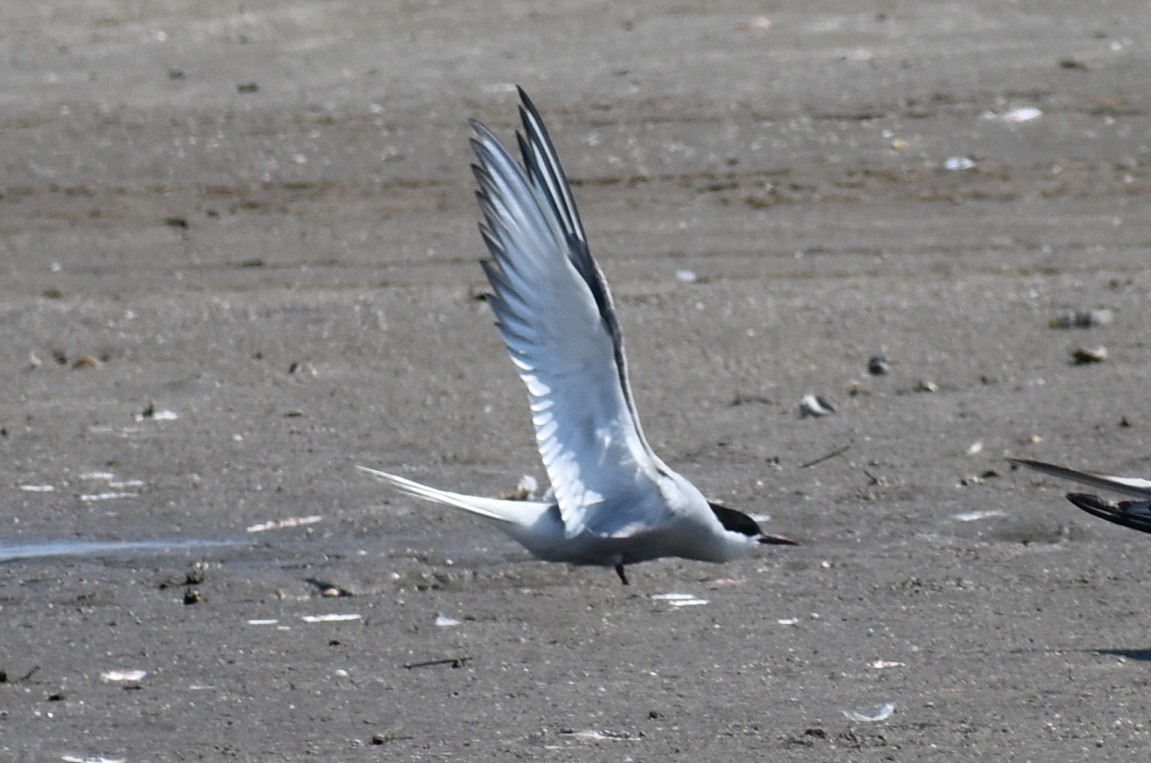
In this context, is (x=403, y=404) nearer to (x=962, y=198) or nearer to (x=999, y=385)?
(x=999, y=385)

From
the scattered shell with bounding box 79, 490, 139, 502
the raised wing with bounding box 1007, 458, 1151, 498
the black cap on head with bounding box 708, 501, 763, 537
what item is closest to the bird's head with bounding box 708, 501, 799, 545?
the black cap on head with bounding box 708, 501, 763, 537

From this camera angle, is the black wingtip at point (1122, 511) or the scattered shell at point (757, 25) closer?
the black wingtip at point (1122, 511)

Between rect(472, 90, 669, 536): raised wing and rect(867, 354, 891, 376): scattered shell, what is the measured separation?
143 inches

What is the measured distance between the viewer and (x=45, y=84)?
567 inches

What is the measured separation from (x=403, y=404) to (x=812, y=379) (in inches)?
74.4

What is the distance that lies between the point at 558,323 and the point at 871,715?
1361 mm

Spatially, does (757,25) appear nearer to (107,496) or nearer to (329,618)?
(107,496)

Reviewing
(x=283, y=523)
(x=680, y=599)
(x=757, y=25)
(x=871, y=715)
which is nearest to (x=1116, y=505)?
(x=871, y=715)

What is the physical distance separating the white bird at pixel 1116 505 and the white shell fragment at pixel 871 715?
841 millimetres

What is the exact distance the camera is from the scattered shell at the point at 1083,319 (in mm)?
9688

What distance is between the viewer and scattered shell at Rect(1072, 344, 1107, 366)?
9.17m

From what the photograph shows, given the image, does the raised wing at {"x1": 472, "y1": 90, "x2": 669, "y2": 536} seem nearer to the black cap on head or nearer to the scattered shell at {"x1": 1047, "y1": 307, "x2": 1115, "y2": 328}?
the black cap on head

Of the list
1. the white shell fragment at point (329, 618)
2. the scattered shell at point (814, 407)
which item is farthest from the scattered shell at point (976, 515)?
the white shell fragment at point (329, 618)

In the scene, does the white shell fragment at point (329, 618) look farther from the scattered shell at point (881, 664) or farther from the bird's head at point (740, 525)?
the scattered shell at point (881, 664)
